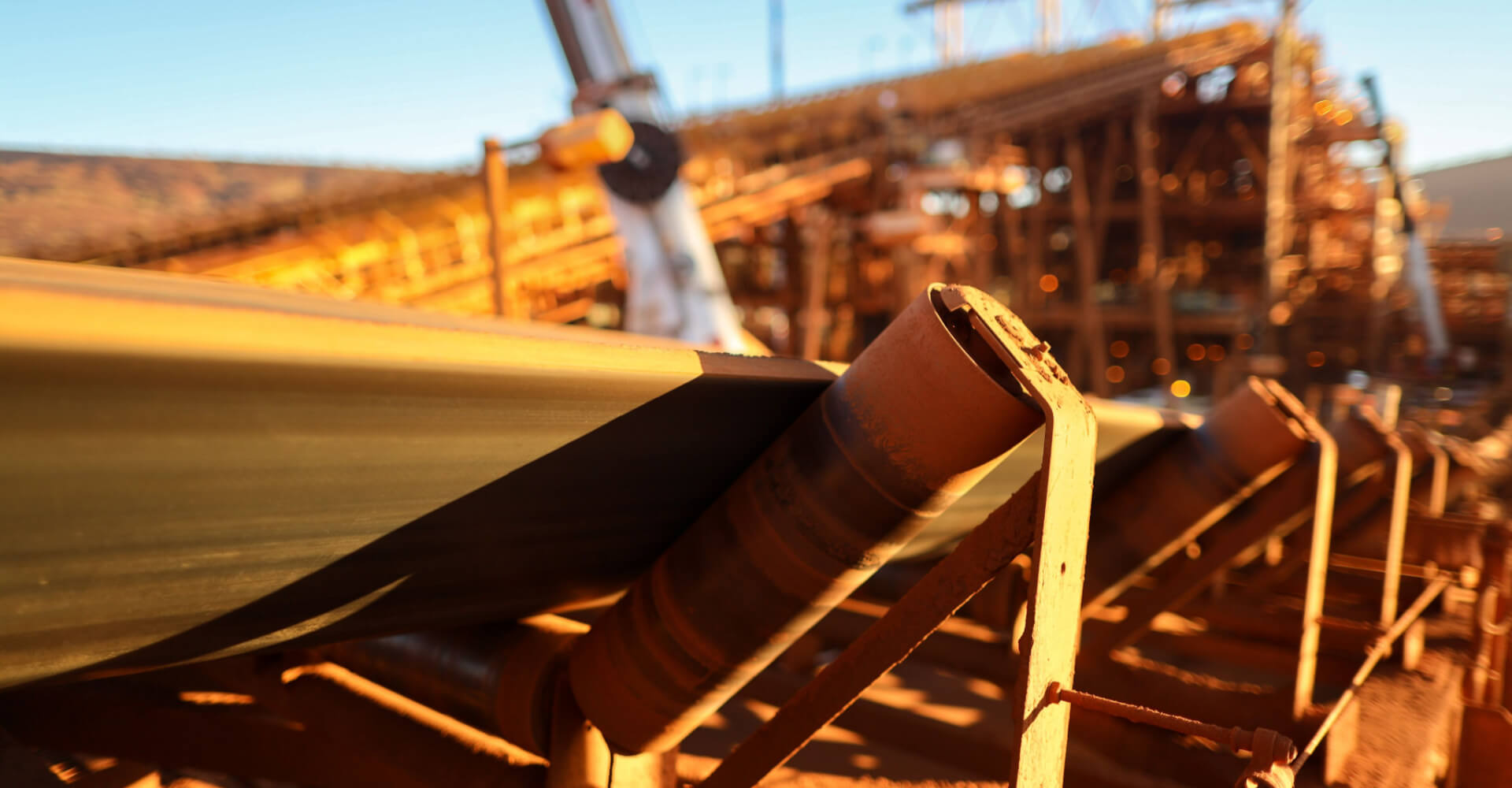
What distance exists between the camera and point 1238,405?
2793 millimetres

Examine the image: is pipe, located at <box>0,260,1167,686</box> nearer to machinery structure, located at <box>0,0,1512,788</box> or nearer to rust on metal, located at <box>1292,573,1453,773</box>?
machinery structure, located at <box>0,0,1512,788</box>

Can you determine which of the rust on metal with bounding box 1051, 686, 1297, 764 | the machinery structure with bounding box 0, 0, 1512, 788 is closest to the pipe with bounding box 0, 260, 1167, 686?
the machinery structure with bounding box 0, 0, 1512, 788

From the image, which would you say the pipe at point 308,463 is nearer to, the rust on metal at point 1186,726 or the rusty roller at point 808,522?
the rusty roller at point 808,522

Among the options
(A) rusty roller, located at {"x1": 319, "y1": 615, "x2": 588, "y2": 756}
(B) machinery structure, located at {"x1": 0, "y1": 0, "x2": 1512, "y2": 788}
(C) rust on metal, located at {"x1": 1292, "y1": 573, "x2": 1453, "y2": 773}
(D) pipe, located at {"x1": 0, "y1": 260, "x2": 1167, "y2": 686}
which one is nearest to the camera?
(D) pipe, located at {"x1": 0, "y1": 260, "x2": 1167, "y2": 686}

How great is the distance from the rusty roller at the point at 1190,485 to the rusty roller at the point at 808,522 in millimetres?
1665

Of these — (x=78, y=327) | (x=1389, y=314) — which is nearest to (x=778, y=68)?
(x=1389, y=314)

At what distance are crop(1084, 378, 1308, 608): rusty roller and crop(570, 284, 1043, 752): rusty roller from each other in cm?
167

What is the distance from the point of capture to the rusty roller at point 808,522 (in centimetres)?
142

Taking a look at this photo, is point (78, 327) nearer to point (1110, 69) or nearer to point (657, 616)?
point (657, 616)

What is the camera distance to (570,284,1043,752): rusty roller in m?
1.42

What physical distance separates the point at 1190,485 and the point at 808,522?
1897 millimetres

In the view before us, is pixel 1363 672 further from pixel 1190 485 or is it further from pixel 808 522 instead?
pixel 808 522

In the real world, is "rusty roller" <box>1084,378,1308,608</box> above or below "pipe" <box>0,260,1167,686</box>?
above

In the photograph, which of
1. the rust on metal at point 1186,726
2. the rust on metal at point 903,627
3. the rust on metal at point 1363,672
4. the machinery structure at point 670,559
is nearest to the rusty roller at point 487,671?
the machinery structure at point 670,559
